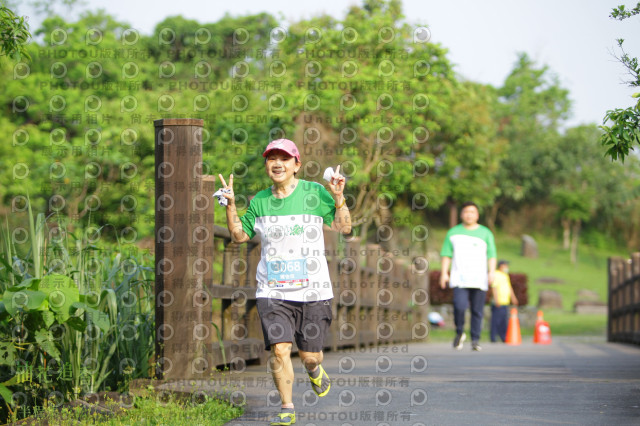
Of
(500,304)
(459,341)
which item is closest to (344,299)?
(459,341)

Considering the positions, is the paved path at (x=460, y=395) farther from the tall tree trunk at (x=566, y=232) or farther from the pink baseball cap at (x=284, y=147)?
the tall tree trunk at (x=566, y=232)

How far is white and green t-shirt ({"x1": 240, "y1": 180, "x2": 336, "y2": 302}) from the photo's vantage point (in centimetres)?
485

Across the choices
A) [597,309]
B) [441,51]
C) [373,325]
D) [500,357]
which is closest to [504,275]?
[373,325]

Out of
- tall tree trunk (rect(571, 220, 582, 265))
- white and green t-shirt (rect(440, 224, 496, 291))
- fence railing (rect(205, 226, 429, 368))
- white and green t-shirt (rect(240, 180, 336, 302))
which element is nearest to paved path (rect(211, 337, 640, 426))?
fence railing (rect(205, 226, 429, 368))

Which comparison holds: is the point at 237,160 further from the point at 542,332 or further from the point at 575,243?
the point at 575,243

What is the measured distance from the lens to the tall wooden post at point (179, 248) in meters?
5.63

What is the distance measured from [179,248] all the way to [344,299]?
4978 mm

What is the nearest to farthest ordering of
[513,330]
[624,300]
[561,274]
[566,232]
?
[624,300] < [513,330] < [561,274] < [566,232]

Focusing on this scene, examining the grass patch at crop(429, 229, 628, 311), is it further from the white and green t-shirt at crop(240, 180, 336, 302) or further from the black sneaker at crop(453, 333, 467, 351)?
the white and green t-shirt at crop(240, 180, 336, 302)

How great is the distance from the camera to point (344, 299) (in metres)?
10.5

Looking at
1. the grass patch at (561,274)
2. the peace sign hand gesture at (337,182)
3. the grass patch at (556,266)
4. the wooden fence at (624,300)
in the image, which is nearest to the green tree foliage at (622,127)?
the peace sign hand gesture at (337,182)

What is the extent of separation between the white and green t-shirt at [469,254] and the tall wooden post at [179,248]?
5.18m

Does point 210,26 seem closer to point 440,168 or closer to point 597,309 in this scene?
point 440,168

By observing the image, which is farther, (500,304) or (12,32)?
(500,304)
